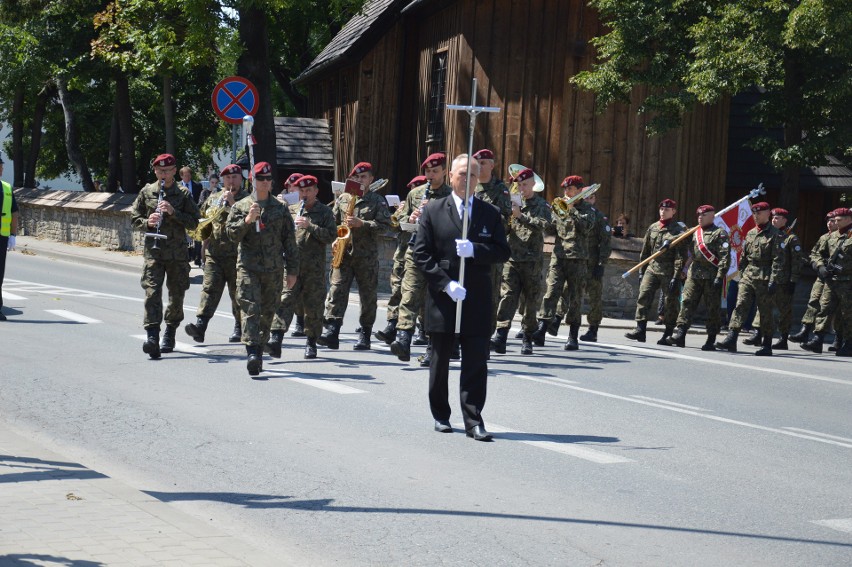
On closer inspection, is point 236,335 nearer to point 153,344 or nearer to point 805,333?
point 153,344

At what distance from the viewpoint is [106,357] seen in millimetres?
12289

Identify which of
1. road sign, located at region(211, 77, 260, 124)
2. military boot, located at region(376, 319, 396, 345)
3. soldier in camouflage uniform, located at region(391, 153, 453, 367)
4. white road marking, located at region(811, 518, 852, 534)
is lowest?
white road marking, located at region(811, 518, 852, 534)

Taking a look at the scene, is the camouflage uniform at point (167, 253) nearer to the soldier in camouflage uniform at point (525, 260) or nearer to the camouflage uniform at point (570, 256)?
the soldier in camouflage uniform at point (525, 260)

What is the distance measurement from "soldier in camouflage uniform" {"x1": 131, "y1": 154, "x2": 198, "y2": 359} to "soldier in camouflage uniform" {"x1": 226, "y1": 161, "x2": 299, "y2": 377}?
1118 millimetres

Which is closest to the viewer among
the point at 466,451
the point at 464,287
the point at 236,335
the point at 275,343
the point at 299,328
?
the point at 466,451

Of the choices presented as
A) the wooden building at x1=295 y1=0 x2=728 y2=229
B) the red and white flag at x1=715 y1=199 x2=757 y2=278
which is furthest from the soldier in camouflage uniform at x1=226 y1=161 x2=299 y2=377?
the wooden building at x1=295 y1=0 x2=728 y2=229

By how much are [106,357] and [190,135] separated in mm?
38642

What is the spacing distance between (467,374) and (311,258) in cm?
488

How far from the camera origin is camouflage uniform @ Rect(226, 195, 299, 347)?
36.8 feet

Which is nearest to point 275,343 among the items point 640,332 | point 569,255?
point 569,255

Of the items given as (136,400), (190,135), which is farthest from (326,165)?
(136,400)

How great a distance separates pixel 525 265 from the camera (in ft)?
44.5

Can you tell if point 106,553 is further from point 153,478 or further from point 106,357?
point 106,357

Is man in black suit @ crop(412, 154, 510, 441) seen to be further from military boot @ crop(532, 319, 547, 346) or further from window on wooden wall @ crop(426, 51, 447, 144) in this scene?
window on wooden wall @ crop(426, 51, 447, 144)
